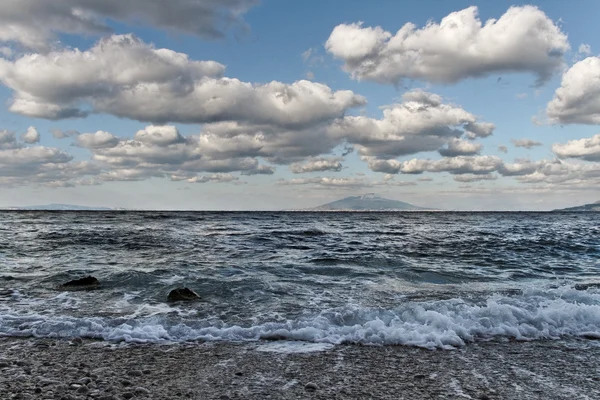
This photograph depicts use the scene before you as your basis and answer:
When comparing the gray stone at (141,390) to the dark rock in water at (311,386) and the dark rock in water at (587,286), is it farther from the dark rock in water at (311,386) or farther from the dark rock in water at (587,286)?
the dark rock in water at (587,286)

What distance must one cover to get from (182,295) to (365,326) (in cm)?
524

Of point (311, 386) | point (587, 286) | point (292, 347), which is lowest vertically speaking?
point (587, 286)

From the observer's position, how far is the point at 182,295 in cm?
1062

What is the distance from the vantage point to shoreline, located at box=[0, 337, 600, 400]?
4832 mm

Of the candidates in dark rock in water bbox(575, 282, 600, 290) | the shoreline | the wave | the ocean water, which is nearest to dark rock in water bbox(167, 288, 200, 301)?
the ocean water

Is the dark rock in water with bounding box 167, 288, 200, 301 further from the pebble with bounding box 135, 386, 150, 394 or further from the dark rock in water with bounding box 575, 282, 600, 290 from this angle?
the dark rock in water with bounding box 575, 282, 600, 290

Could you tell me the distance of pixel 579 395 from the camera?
4812 mm

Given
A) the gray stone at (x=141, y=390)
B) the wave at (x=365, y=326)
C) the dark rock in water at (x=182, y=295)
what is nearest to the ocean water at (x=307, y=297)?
the wave at (x=365, y=326)

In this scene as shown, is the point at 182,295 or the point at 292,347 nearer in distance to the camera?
the point at 292,347

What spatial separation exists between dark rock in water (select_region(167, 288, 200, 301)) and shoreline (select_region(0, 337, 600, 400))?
3.66 m

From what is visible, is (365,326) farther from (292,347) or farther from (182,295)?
(182,295)

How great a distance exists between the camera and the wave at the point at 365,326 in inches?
282

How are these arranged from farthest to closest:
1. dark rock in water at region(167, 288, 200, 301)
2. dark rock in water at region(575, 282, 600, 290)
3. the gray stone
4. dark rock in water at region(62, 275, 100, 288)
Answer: dark rock in water at region(575, 282, 600, 290), dark rock in water at region(62, 275, 100, 288), dark rock in water at region(167, 288, 200, 301), the gray stone

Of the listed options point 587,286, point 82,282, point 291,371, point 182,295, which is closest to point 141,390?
point 291,371
